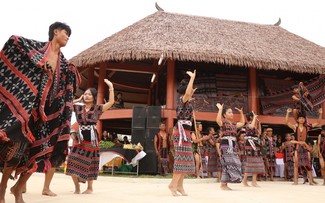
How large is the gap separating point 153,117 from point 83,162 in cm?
659

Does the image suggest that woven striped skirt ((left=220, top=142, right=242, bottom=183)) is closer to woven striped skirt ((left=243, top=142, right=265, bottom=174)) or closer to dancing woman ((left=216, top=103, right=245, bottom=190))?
dancing woman ((left=216, top=103, right=245, bottom=190))

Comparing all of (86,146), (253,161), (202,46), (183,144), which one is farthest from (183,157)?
(202,46)

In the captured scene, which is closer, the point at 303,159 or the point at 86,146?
the point at 86,146

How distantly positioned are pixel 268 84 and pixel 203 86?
277cm

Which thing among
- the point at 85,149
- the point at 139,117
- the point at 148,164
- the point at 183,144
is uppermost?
the point at 139,117

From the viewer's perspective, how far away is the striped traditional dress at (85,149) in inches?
190

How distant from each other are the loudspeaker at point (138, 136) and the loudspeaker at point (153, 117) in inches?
10.8

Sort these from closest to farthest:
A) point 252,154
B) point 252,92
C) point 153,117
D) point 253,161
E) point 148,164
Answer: point 253,161 < point 252,154 < point 148,164 < point 153,117 < point 252,92

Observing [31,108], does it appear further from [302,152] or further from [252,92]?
[252,92]

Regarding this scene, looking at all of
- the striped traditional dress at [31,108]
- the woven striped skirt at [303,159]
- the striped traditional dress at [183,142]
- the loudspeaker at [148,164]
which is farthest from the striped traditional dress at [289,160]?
the striped traditional dress at [31,108]

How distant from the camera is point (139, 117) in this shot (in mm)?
11523

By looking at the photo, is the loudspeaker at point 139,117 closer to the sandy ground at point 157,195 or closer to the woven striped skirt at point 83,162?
the sandy ground at point 157,195

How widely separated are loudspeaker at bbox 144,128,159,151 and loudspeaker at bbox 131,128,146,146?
15 cm

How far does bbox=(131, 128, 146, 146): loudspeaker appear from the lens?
1117 centimetres
